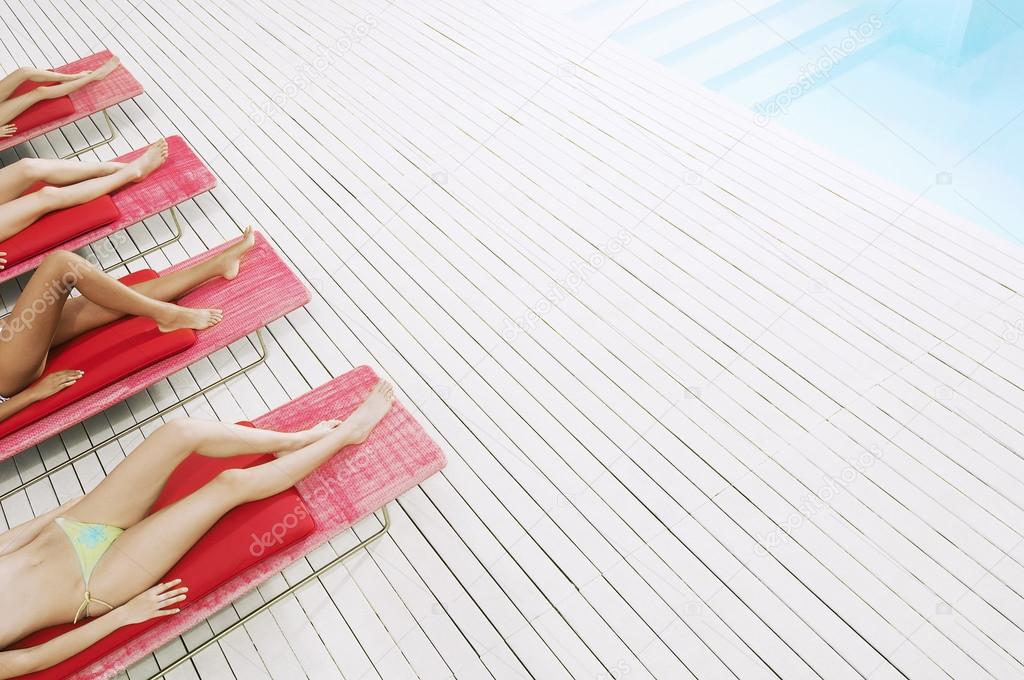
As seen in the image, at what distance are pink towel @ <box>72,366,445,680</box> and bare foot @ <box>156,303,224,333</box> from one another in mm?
487

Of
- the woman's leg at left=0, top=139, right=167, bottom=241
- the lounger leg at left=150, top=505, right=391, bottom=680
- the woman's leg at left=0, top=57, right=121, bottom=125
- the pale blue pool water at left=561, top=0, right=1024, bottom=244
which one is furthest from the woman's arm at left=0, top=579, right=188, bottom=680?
the pale blue pool water at left=561, top=0, right=1024, bottom=244

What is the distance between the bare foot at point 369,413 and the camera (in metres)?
2.46

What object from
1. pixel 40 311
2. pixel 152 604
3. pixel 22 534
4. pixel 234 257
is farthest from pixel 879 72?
pixel 22 534

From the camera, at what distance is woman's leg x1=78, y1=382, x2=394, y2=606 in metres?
2.09

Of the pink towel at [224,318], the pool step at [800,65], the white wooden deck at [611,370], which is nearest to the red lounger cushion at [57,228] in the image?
the white wooden deck at [611,370]

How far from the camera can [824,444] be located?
2697 mm

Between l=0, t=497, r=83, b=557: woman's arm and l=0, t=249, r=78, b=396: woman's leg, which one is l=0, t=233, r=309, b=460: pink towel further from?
l=0, t=497, r=83, b=557: woman's arm

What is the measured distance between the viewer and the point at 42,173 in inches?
133

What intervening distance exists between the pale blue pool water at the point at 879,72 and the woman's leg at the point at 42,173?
3297mm

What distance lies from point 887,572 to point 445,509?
135 cm

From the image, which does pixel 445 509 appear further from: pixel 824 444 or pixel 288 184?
pixel 288 184

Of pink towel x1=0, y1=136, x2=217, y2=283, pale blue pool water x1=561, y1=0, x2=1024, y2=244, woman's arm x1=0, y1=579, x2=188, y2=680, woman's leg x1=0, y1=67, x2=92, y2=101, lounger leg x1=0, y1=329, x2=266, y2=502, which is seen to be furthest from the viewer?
pale blue pool water x1=561, y1=0, x2=1024, y2=244

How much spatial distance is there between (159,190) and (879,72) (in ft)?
16.6

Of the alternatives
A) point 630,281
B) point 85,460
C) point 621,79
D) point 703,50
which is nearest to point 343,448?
point 85,460
